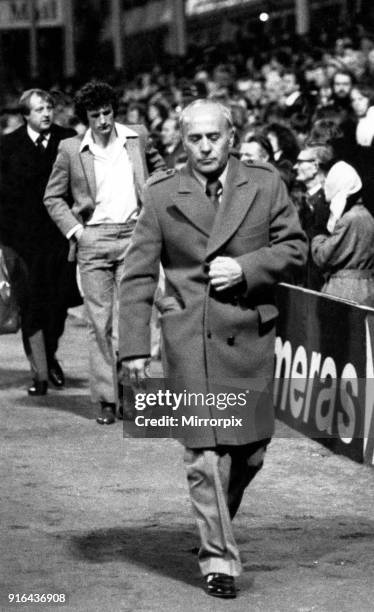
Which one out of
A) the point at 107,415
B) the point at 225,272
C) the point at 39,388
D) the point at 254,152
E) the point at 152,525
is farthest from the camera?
the point at 254,152

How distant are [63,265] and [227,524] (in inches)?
228

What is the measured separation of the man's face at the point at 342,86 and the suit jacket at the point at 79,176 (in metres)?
4.94

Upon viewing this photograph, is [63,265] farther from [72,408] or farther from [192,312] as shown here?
[192,312]

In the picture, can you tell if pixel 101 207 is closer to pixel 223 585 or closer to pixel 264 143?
pixel 264 143

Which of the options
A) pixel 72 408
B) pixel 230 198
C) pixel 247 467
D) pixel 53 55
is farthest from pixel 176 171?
pixel 53 55

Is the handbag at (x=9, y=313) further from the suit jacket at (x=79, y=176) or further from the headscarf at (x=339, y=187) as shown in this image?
the headscarf at (x=339, y=187)

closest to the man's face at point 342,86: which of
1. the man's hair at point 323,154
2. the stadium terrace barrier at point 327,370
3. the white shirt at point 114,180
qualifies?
the man's hair at point 323,154

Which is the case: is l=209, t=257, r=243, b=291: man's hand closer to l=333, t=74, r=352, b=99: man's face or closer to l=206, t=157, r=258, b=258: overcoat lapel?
l=206, t=157, r=258, b=258: overcoat lapel

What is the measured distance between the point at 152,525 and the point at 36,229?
4.49 metres

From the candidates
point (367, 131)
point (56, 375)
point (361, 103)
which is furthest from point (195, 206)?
point (361, 103)

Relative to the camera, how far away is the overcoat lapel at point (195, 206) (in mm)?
6699

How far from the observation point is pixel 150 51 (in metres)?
70.7

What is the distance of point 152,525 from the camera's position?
797 cm

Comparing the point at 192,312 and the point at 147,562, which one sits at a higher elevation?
the point at 192,312
